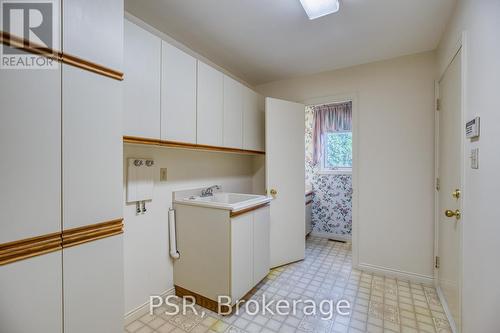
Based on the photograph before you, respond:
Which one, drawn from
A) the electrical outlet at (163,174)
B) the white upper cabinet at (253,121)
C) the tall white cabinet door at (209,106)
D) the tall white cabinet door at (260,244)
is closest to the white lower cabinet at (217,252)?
the tall white cabinet door at (260,244)

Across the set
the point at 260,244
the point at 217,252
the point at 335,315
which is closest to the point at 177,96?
the point at 217,252

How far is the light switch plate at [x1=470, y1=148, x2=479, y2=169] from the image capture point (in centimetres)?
119

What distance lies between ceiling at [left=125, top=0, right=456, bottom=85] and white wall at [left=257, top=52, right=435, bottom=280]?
21 cm

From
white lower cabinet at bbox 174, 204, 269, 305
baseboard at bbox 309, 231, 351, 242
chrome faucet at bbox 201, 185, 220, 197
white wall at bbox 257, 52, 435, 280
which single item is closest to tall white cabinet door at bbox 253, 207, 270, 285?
white lower cabinet at bbox 174, 204, 269, 305

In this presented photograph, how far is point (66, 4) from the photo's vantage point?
0.91 meters

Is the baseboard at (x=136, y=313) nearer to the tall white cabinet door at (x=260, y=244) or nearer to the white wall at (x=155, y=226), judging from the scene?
the white wall at (x=155, y=226)

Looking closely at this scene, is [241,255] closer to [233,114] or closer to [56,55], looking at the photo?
[233,114]

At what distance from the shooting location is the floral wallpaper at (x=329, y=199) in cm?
361

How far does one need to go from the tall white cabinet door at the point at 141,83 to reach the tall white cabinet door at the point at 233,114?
748 millimetres

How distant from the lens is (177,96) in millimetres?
1664

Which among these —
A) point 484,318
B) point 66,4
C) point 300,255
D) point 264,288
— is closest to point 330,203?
point 300,255

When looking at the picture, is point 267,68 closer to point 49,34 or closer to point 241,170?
point 241,170

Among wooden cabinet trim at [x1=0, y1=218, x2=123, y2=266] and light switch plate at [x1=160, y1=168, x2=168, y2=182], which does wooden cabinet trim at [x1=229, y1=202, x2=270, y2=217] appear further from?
wooden cabinet trim at [x1=0, y1=218, x2=123, y2=266]

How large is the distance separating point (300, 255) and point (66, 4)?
2902 mm
